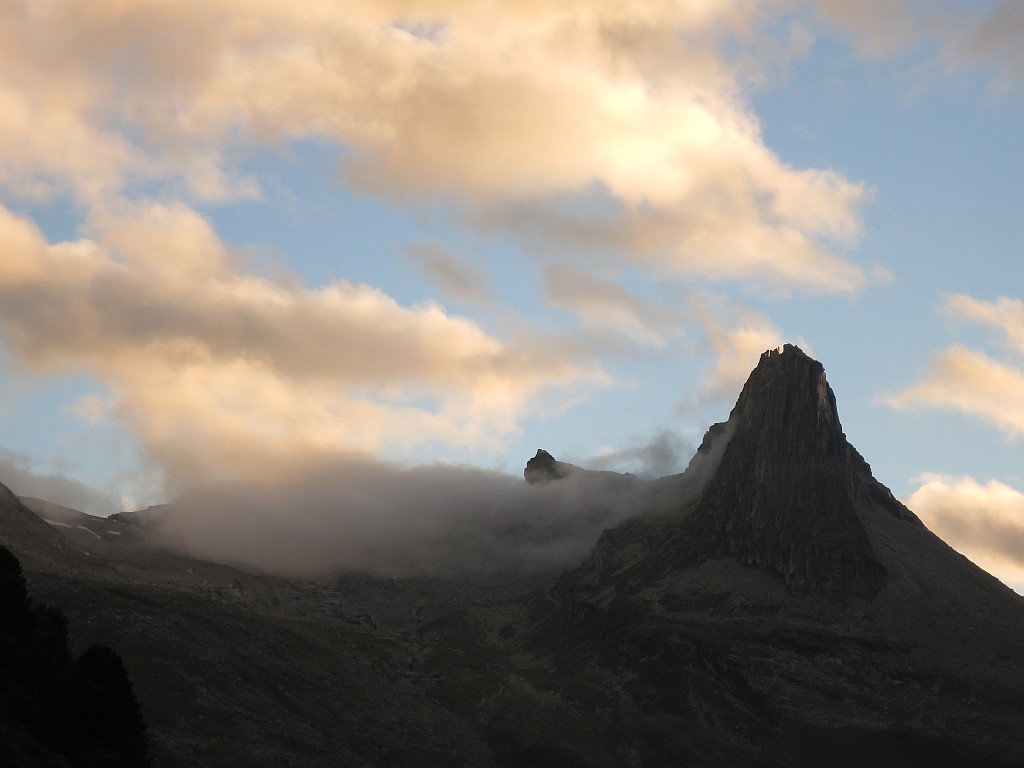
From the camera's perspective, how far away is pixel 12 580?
16638 centimetres

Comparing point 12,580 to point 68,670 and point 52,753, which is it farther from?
point 52,753

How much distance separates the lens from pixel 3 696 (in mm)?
151625

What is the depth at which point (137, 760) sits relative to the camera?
168 m

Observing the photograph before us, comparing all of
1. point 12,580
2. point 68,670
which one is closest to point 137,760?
point 68,670

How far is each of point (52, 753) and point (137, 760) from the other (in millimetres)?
21352

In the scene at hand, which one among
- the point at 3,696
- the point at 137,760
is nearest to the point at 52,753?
the point at 3,696

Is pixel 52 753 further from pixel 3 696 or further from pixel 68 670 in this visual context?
pixel 68 670

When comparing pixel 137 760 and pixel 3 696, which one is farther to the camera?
pixel 137 760

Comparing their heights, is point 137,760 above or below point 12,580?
below

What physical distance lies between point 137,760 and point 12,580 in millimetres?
27536

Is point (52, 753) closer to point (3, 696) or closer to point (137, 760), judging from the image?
point (3, 696)

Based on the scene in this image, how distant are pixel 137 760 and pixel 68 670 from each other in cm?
1431

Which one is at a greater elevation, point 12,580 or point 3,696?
point 12,580

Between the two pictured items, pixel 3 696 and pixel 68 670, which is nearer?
pixel 3 696
